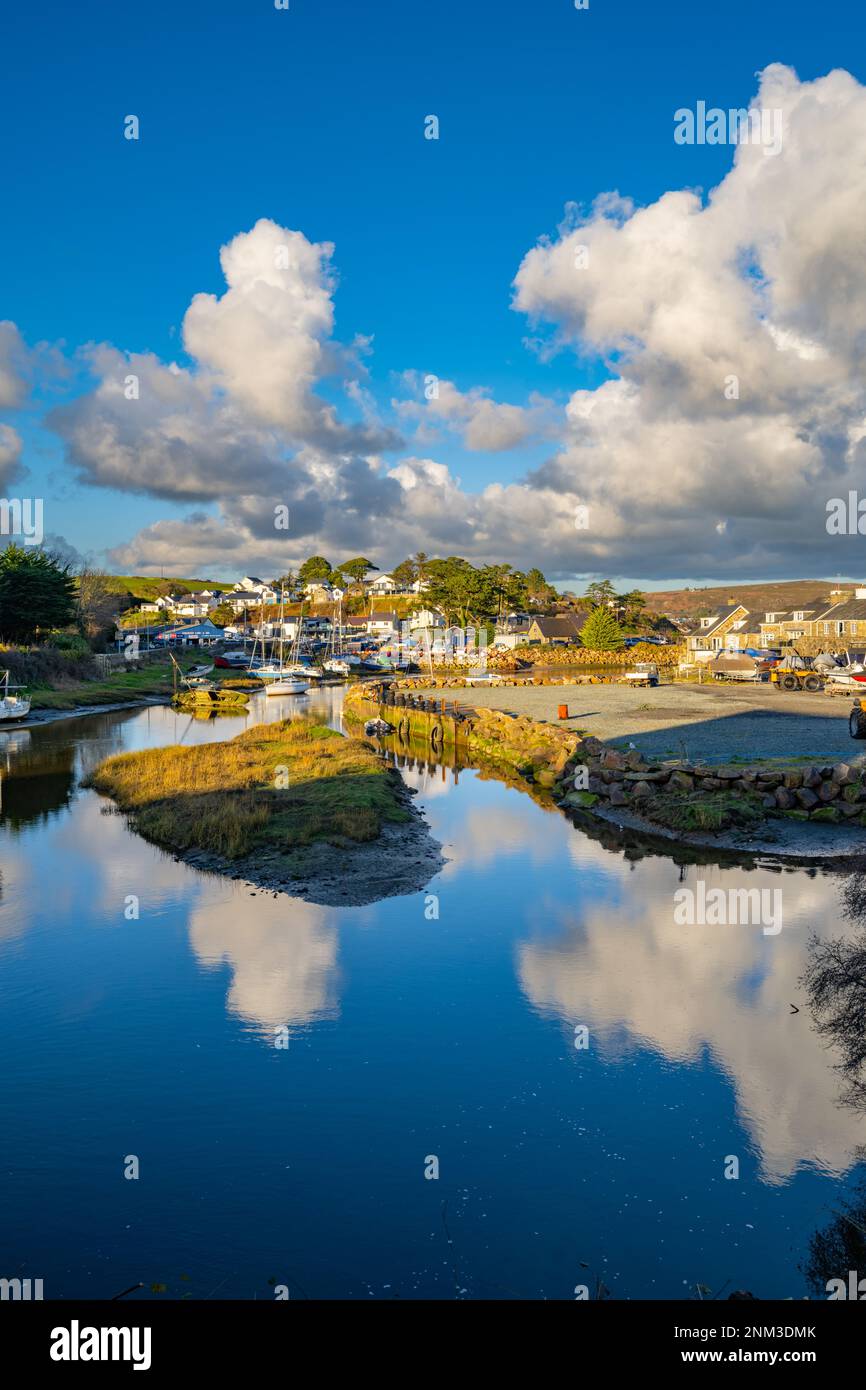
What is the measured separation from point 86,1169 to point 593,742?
104 ft

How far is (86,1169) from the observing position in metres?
10.2

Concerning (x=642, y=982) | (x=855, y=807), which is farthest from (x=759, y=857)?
(x=642, y=982)

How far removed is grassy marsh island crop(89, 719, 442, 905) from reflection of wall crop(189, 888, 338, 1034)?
1.37 meters

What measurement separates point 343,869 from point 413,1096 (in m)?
11.0

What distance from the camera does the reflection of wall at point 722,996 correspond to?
11062 millimetres

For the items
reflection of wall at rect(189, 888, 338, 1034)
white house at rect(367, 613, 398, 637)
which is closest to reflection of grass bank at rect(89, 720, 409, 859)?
reflection of wall at rect(189, 888, 338, 1034)

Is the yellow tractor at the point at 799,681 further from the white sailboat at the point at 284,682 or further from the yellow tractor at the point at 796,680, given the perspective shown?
the white sailboat at the point at 284,682

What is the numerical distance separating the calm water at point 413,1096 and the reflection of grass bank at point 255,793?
4.48 metres

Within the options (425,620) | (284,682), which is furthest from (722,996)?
(425,620)

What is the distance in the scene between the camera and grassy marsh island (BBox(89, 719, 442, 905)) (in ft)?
73.9

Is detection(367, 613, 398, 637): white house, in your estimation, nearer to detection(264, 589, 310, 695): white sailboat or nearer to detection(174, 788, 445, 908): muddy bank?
detection(264, 589, 310, 695): white sailboat
